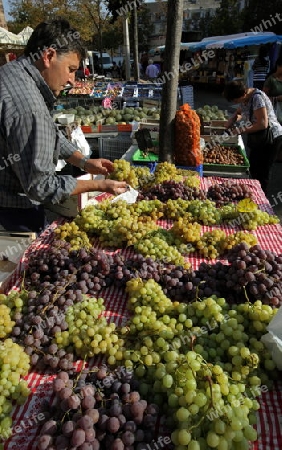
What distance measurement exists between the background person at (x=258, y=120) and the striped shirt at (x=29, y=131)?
10.5 ft

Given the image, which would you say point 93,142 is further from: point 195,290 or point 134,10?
point 134,10

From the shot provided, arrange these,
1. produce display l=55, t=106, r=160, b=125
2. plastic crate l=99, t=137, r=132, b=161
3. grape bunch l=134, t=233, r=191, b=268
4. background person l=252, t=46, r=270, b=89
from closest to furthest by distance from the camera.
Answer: grape bunch l=134, t=233, r=191, b=268
plastic crate l=99, t=137, r=132, b=161
produce display l=55, t=106, r=160, b=125
background person l=252, t=46, r=270, b=89

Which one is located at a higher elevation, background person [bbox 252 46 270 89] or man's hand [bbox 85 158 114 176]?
background person [bbox 252 46 270 89]

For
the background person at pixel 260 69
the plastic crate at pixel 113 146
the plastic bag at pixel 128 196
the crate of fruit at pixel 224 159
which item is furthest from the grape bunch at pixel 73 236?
the background person at pixel 260 69

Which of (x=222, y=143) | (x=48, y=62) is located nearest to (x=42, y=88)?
(x=48, y=62)

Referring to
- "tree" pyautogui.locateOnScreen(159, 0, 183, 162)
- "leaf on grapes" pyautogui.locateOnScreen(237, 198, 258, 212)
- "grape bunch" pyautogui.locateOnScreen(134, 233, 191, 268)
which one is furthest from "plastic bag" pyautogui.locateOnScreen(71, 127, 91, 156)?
"grape bunch" pyautogui.locateOnScreen(134, 233, 191, 268)

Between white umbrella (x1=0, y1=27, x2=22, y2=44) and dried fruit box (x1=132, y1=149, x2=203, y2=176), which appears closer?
dried fruit box (x1=132, y1=149, x2=203, y2=176)

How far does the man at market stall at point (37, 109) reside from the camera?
7.16ft

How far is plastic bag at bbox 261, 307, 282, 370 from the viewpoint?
4.81ft

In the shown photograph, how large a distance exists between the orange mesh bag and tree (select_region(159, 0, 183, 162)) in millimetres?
99

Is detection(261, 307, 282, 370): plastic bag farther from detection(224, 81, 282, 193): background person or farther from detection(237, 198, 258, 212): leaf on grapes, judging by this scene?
detection(224, 81, 282, 193): background person

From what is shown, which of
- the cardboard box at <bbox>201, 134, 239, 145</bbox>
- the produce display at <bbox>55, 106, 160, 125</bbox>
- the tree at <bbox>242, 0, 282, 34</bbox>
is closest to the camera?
the cardboard box at <bbox>201, 134, 239, 145</bbox>

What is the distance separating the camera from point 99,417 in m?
1.25

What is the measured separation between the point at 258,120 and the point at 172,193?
2.24m
